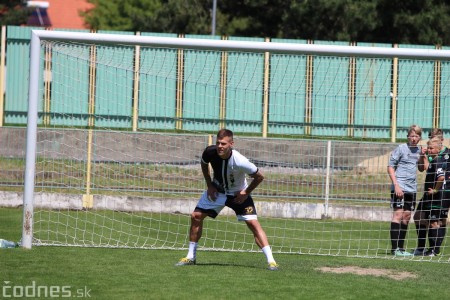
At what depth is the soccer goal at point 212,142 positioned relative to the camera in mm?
15633

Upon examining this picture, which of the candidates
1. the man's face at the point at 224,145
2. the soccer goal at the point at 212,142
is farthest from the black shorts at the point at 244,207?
the soccer goal at the point at 212,142

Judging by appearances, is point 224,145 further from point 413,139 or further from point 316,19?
point 316,19

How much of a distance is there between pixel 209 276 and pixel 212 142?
785cm

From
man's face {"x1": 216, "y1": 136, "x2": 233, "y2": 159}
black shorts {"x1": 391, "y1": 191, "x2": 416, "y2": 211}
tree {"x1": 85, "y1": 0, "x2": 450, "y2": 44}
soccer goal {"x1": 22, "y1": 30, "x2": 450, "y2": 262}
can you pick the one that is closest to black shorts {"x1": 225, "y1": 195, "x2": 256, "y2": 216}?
man's face {"x1": 216, "y1": 136, "x2": 233, "y2": 159}

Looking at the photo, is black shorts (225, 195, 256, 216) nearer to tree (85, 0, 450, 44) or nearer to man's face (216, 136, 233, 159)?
man's face (216, 136, 233, 159)

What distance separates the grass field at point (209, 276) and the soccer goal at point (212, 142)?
40.0 inches

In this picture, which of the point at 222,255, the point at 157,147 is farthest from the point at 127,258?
the point at 157,147

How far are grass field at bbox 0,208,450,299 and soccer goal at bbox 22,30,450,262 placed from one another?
1.02 m

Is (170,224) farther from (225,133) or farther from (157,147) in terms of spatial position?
(225,133)

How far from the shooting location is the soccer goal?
15.6 m

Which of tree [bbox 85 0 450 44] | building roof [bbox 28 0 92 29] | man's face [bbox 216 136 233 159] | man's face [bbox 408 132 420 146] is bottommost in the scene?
man's face [bbox 216 136 233 159]

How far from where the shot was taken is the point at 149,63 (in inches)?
725

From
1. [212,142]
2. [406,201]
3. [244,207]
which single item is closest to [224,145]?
[244,207]

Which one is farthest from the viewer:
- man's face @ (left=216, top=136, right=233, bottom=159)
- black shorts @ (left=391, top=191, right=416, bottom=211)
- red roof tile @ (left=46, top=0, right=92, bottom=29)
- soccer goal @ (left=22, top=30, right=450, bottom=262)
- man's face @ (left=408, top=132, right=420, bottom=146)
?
red roof tile @ (left=46, top=0, right=92, bottom=29)
